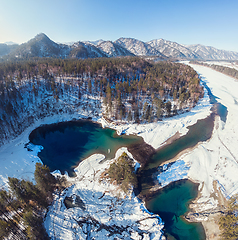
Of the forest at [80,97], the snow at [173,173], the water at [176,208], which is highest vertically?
the forest at [80,97]

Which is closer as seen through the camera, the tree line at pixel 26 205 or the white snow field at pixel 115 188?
the tree line at pixel 26 205

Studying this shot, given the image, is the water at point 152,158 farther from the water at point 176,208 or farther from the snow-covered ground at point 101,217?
the snow-covered ground at point 101,217

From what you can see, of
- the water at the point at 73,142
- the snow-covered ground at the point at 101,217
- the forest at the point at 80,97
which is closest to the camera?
the snow-covered ground at the point at 101,217

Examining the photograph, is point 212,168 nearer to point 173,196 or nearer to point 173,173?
point 173,173

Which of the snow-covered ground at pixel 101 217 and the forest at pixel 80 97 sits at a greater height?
the forest at pixel 80 97

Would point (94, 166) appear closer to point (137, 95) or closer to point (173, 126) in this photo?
point (173, 126)

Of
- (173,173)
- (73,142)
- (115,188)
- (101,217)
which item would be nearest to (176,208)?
(173,173)

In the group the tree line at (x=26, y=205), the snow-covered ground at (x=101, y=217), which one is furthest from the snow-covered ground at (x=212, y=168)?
the tree line at (x=26, y=205)

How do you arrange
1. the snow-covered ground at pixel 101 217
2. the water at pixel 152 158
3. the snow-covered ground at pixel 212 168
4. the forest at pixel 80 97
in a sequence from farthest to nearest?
the forest at pixel 80 97, the snow-covered ground at pixel 212 168, the water at pixel 152 158, the snow-covered ground at pixel 101 217
